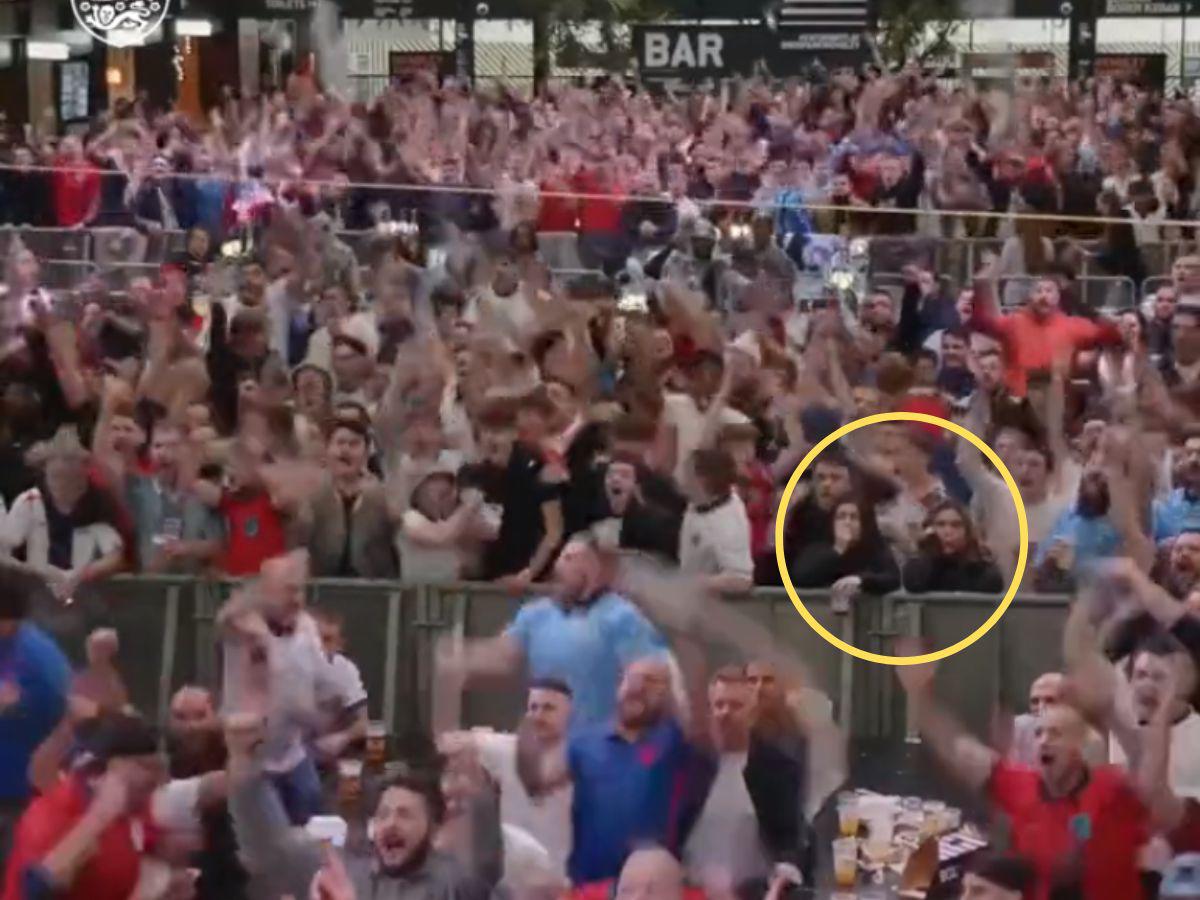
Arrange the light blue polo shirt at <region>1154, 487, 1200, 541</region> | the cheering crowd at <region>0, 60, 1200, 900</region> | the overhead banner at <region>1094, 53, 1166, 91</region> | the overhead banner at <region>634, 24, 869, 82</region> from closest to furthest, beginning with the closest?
the cheering crowd at <region>0, 60, 1200, 900</region>
the light blue polo shirt at <region>1154, 487, 1200, 541</region>
the overhead banner at <region>634, 24, 869, 82</region>
the overhead banner at <region>1094, 53, 1166, 91</region>

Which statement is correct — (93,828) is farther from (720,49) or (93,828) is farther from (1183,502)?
(720,49)

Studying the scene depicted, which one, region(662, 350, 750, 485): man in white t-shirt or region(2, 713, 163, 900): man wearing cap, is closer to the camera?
region(2, 713, 163, 900): man wearing cap

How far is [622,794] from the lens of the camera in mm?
7449

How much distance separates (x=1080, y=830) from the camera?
6.98 meters

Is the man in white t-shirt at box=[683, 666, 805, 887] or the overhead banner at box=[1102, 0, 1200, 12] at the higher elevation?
the overhead banner at box=[1102, 0, 1200, 12]

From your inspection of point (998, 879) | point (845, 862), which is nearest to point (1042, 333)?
point (845, 862)

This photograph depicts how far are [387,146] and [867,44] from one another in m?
12.5

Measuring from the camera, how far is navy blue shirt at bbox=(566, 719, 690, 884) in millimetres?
7438

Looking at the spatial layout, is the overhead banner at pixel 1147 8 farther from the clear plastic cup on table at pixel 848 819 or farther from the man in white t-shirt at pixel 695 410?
the clear plastic cup on table at pixel 848 819

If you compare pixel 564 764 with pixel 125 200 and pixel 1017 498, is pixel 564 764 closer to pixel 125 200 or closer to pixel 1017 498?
pixel 1017 498

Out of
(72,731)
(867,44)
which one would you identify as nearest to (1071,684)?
(72,731)

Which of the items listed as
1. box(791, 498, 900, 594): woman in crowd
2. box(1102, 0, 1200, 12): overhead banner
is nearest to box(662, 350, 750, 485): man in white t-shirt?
box(791, 498, 900, 594): woman in crowd

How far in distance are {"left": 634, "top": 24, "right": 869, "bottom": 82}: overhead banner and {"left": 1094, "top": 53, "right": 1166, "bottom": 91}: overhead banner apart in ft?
11.7

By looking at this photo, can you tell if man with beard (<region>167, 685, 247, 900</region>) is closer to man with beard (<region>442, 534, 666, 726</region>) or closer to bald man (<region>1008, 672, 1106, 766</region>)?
man with beard (<region>442, 534, 666, 726</region>)
